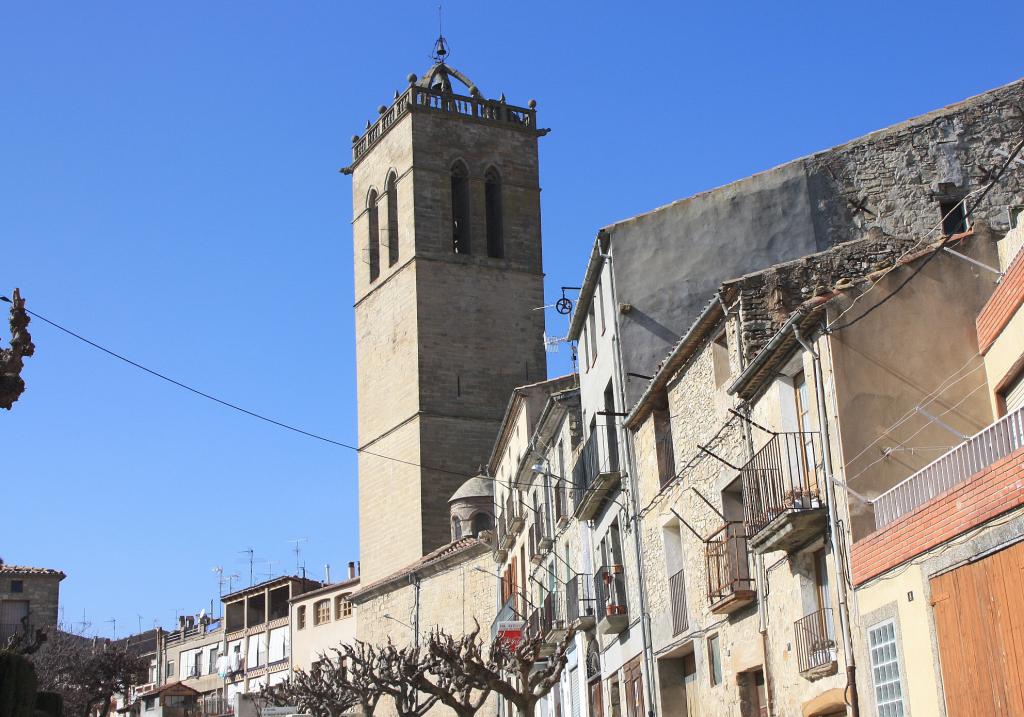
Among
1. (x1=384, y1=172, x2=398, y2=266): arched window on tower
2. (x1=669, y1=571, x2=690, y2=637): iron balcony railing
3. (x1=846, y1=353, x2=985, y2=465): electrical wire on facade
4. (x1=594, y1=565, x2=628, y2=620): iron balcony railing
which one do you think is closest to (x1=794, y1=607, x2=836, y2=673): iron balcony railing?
(x1=846, y1=353, x2=985, y2=465): electrical wire on facade

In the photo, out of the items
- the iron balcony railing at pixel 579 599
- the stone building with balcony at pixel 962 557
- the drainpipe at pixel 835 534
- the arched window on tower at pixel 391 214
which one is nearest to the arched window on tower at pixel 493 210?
the arched window on tower at pixel 391 214

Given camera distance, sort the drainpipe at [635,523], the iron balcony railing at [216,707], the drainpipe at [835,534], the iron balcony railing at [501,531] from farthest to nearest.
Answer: the iron balcony railing at [216,707] < the iron balcony railing at [501,531] < the drainpipe at [635,523] < the drainpipe at [835,534]

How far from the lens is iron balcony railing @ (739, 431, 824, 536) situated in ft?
47.7

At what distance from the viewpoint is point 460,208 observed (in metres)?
57.8

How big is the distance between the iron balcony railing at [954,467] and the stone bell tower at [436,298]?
38.5 meters

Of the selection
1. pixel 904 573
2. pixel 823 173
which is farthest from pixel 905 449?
pixel 823 173

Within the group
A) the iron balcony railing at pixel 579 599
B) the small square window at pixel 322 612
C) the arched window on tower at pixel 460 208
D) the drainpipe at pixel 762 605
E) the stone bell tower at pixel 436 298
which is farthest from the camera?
the small square window at pixel 322 612

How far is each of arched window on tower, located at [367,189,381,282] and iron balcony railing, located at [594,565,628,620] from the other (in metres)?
35.5

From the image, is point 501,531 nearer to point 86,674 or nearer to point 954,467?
point 86,674

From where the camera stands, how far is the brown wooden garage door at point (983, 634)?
33.3 feet

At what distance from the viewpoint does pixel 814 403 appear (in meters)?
14.6

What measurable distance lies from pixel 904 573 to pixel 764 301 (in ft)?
18.4

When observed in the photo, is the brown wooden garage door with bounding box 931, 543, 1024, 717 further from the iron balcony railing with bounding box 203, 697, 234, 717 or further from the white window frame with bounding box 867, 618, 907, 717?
the iron balcony railing with bounding box 203, 697, 234, 717

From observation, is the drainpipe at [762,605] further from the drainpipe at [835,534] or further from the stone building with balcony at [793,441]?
the drainpipe at [835,534]
